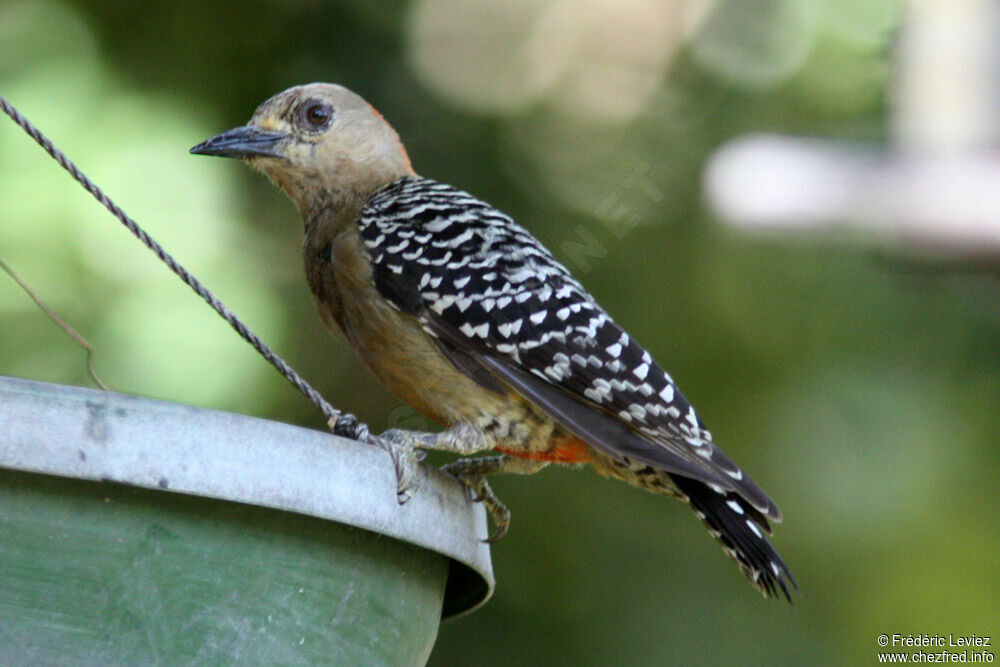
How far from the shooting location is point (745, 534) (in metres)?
2.78

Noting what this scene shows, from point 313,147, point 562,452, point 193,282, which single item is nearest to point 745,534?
point 562,452

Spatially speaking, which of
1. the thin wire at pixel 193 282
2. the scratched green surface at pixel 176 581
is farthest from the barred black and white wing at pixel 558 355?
the scratched green surface at pixel 176 581

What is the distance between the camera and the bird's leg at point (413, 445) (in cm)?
176

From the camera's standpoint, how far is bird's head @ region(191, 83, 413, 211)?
3529mm

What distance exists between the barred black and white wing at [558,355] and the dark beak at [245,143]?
522 mm

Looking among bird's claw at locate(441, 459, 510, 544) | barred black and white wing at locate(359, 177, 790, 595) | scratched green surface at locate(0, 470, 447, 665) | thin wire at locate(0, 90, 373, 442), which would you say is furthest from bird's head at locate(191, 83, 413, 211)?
scratched green surface at locate(0, 470, 447, 665)

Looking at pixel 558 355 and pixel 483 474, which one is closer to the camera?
pixel 558 355

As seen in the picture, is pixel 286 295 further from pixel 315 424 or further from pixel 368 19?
pixel 368 19

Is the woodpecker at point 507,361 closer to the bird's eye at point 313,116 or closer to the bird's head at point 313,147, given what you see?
the bird's head at point 313,147

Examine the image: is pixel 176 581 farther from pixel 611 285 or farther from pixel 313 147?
pixel 611 285

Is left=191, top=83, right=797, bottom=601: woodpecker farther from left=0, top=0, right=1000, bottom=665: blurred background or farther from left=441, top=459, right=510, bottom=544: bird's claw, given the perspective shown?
left=0, top=0, right=1000, bottom=665: blurred background

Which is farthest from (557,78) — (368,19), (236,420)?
(236,420)

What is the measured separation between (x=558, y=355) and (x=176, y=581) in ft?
4.59

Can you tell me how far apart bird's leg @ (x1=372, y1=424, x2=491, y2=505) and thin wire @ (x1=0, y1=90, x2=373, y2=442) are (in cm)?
7
